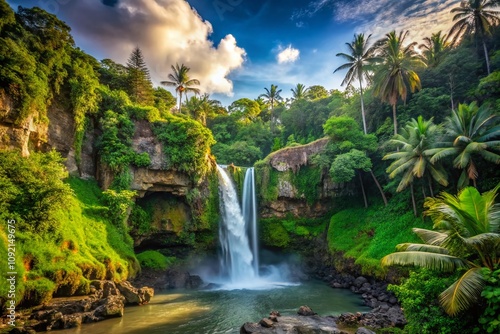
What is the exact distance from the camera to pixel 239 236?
26.8 meters

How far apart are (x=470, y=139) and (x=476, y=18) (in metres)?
17.0

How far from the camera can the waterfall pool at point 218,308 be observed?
491 inches

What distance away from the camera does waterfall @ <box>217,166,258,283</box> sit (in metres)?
25.6

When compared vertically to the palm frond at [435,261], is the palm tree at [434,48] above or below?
above

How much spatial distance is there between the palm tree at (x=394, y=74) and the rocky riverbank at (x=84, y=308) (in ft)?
76.9

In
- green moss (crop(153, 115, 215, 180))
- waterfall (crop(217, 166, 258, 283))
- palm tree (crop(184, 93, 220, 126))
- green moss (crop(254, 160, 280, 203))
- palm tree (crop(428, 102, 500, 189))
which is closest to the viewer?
palm tree (crop(428, 102, 500, 189))

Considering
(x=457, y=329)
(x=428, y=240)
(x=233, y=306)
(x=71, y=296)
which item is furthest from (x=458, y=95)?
(x=71, y=296)

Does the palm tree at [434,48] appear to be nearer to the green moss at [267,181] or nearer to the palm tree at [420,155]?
the palm tree at [420,155]

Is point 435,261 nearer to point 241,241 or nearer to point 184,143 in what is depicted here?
point 241,241

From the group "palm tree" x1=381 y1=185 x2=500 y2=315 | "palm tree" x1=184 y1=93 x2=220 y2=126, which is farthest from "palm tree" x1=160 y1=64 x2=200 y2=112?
"palm tree" x1=381 y1=185 x2=500 y2=315

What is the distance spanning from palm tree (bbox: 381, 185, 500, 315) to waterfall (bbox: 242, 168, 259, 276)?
18525 mm

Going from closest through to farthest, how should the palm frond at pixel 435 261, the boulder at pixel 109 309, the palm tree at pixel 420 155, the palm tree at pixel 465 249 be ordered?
1. the palm tree at pixel 465 249
2. the palm frond at pixel 435 261
3. the boulder at pixel 109 309
4. the palm tree at pixel 420 155

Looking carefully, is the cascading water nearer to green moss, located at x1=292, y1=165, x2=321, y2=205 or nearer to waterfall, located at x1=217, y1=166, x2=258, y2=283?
waterfall, located at x1=217, y1=166, x2=258, y2=283

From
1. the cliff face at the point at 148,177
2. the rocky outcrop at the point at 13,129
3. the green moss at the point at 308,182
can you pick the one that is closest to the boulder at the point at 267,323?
the cliff face at the point at 148,177
